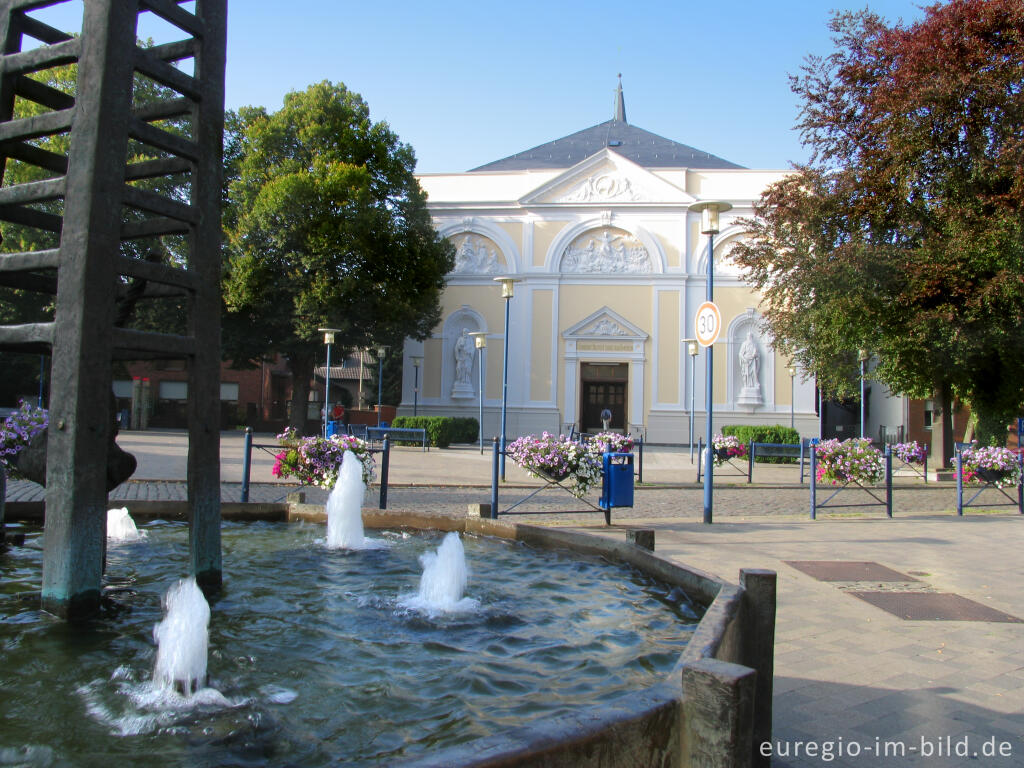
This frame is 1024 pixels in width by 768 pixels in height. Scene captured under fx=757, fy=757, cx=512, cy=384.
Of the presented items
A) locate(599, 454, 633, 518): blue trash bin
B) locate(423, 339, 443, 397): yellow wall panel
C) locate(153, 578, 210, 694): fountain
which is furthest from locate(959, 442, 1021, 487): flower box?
locate(423, 339, 443, 397): yellow wall panel

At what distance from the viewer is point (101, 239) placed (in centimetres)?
434

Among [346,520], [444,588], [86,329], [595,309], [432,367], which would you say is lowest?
[444,588]

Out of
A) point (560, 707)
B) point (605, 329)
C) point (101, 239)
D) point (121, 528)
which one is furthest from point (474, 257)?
point (560, 707)

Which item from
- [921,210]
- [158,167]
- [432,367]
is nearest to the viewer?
[158,167]

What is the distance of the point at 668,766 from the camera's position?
2.34 metres

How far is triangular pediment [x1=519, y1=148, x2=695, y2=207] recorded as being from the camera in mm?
38125

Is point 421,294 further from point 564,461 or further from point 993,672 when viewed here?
point 993,672

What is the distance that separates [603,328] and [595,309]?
1.06 metres

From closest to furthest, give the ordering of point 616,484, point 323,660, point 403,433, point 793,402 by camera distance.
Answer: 1. point 323,660
2. point 616,484
3. point 403,433
4. point 793,402

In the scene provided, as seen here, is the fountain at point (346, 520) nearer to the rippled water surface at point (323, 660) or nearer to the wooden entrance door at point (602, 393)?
the rippled water surface at point (323, 660)

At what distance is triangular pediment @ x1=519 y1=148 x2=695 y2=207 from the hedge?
12408 mm

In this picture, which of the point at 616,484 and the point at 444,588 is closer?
the point at 444,588

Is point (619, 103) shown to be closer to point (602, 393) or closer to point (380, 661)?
point (602, 393)

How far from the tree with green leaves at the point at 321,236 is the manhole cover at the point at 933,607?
2544 centimetres
